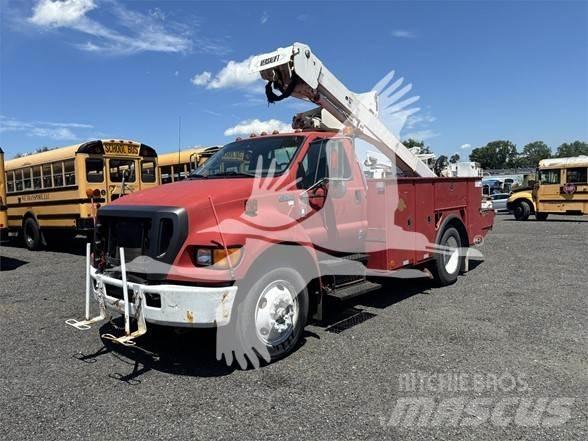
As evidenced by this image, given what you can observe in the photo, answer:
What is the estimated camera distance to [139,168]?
519 inches

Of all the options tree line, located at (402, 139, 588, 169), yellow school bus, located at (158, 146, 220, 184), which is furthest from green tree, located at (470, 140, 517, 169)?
yellow school bus, located at (158, 146, 220, 184)

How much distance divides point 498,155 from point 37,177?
131 meters

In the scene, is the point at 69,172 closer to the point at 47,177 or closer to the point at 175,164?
the point at 47,177

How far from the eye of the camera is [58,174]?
41.5ft

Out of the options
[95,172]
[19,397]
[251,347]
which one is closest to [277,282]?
[251,347]

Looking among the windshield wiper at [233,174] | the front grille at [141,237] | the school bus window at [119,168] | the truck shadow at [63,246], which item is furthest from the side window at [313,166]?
the truck shadow at [63,246]

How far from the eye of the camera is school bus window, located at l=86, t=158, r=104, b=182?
39.3ft

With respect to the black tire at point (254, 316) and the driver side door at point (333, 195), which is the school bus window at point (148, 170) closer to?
the driver side door at point (333, 195)

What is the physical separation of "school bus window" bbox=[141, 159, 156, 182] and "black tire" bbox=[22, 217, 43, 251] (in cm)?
347

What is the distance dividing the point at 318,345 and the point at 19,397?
272 cm

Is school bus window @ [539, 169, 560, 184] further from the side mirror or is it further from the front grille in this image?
the front grille

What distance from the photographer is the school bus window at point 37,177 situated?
1355 centimetres

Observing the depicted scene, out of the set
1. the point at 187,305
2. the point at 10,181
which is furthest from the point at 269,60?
the point at 10,181

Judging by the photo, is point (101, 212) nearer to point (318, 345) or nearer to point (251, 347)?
point (251, 347)
